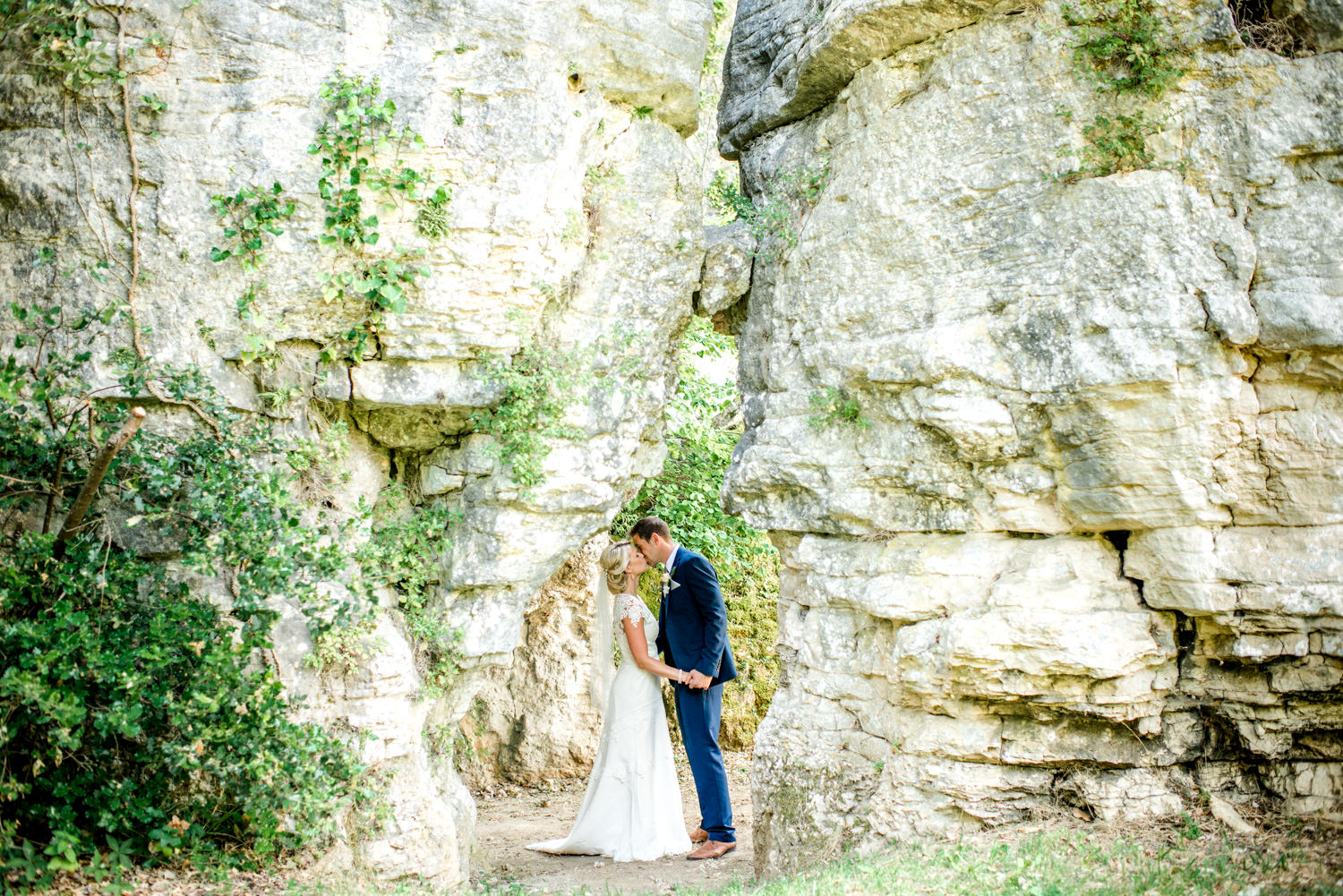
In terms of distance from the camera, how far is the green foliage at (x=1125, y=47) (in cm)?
465

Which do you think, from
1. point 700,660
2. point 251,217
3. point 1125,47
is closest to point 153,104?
point 251,217

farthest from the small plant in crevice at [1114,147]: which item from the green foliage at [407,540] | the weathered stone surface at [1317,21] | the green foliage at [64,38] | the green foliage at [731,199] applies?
the green foliage at [64,38]

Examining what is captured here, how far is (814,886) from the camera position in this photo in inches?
172

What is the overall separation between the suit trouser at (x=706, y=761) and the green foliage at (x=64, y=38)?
5022mm

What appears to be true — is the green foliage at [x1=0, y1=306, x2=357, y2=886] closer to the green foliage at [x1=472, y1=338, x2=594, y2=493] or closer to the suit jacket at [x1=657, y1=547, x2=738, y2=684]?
the green foliage at [x1=472, y1=338, x2=594, y2=493]

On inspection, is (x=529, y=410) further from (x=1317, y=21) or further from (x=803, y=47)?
(x=1317, y=21)

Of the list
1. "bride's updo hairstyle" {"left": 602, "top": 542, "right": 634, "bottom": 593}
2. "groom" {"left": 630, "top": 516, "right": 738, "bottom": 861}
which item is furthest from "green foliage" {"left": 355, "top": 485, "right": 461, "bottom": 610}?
"groom" {"left": 630, "top": 516, "right": 738, "bottom": 861}

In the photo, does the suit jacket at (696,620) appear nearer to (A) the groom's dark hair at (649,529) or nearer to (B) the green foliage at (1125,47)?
(A) the groom's dark hair at (649,529)

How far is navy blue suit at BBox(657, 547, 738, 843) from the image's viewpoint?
20.2 feet

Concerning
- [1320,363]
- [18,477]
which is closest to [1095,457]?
[1320,363]

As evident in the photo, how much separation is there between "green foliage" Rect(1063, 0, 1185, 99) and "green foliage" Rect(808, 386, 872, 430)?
2149mm

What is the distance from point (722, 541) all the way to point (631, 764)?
3.19 m

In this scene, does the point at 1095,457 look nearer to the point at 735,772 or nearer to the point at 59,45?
the point at 735,772

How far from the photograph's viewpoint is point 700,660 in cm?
618
